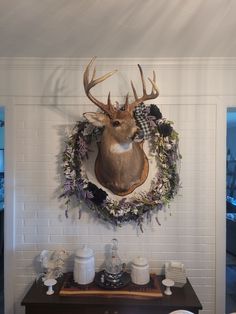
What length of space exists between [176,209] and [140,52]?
4.74 ft

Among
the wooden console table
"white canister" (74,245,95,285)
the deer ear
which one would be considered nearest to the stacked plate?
the wooden console table

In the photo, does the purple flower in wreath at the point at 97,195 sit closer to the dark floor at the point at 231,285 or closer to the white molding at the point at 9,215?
the white molding at the point at 9,215

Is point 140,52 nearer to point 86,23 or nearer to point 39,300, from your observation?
point 86,23

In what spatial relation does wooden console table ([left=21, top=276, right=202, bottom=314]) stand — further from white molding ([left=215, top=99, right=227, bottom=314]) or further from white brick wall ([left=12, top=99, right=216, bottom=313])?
white molding ([left=215, top=99, right=227, bottom=314])

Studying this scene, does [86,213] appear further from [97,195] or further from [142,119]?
[142,119]

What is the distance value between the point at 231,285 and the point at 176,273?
2.14 metres

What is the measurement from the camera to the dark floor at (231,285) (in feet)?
9.75

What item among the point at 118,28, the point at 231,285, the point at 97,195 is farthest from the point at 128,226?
the point at 231,285

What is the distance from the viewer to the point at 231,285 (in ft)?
11.6

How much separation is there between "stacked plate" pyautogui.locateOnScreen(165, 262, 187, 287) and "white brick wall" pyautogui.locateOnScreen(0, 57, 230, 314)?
16cm

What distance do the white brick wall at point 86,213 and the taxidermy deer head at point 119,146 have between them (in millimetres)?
361

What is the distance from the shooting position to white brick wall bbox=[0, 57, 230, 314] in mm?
2203

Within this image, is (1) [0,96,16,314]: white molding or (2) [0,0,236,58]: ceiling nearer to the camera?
(2) [0,0,236,58]: ceiling

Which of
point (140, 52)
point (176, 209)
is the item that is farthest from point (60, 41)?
point (176, 209)
